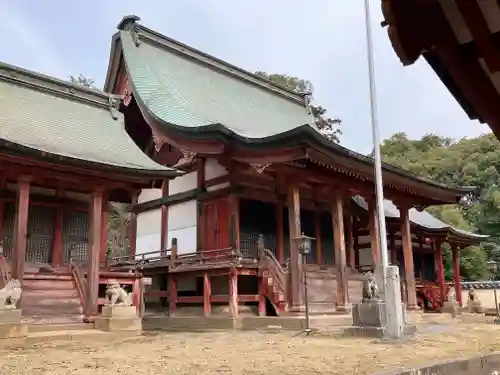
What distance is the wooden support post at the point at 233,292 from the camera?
13930 millimetres

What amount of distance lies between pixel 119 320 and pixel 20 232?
3084 millimetres

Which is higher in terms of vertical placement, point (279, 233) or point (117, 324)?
point (279, 233)

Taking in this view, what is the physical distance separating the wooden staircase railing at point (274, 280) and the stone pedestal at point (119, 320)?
390cm

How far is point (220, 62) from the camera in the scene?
75.0ft

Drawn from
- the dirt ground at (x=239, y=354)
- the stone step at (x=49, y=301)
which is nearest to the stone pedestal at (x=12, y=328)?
the dirt ground at (x=239, y=354)

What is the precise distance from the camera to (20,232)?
11.6 metres

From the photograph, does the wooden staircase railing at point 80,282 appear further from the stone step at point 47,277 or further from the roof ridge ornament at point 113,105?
the roof ridge ornament at point 113,105

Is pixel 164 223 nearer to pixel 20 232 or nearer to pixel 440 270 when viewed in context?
pixel 20 232

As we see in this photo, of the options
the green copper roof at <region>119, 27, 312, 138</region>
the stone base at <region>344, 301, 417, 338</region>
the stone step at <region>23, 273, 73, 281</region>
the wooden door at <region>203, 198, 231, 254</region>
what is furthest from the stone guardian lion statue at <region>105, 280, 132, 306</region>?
the stone base at <region>344, 301, 417, 338</region>

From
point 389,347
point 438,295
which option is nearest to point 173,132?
point 389,347

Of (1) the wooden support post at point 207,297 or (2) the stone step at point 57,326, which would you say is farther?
(1) the wooden support post at point 207,297

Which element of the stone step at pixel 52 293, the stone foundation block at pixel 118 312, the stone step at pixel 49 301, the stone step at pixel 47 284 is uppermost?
the stone step at pixel 47 284

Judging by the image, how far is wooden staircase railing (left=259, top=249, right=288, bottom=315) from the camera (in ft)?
45.8

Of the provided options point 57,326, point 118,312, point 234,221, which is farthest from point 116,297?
point 234,221
